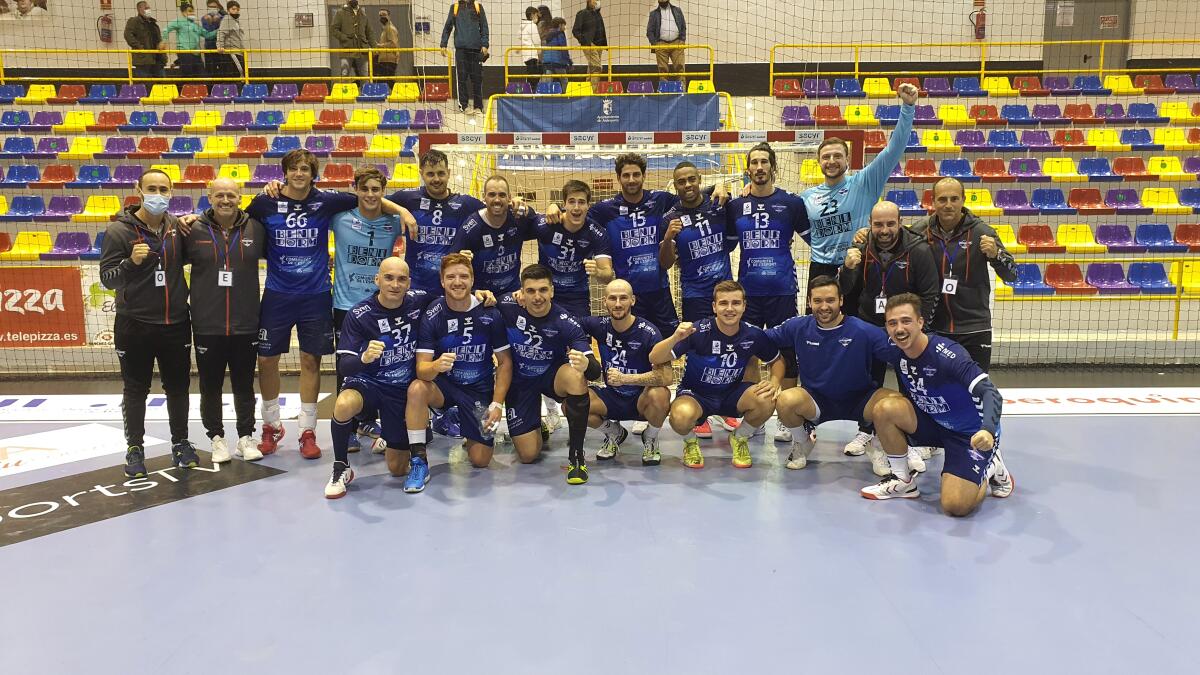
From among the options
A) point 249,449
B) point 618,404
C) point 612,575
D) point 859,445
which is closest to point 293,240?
point 249,449

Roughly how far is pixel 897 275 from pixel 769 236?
99 centimetres

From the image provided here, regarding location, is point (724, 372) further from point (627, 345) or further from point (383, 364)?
point (383, 364)

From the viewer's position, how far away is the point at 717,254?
598 cm

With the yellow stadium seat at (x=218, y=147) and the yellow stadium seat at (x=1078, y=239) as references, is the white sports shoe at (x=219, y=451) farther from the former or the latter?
the yellow stadium seat at (x=1078, y=239)

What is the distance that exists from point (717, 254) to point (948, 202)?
1.70m

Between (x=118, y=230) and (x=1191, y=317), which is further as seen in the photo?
(x=1191, y=317)

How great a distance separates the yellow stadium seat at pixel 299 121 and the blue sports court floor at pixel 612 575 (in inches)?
445

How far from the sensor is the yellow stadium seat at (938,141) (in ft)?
47.2

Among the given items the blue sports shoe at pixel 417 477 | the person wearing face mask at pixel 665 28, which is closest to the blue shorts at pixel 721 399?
the blue sports shoe at pixel 417 477

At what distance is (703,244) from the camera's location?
19.5ft

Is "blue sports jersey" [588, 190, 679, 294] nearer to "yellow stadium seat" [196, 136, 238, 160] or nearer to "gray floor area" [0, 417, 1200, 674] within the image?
"gray floor area" [0, 417, 1200, 674]

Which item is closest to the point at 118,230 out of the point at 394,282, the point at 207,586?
the point at 394,282

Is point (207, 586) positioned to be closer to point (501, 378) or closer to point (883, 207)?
point (501, 378)

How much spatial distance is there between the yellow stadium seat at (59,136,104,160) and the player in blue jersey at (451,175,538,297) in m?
12.6
